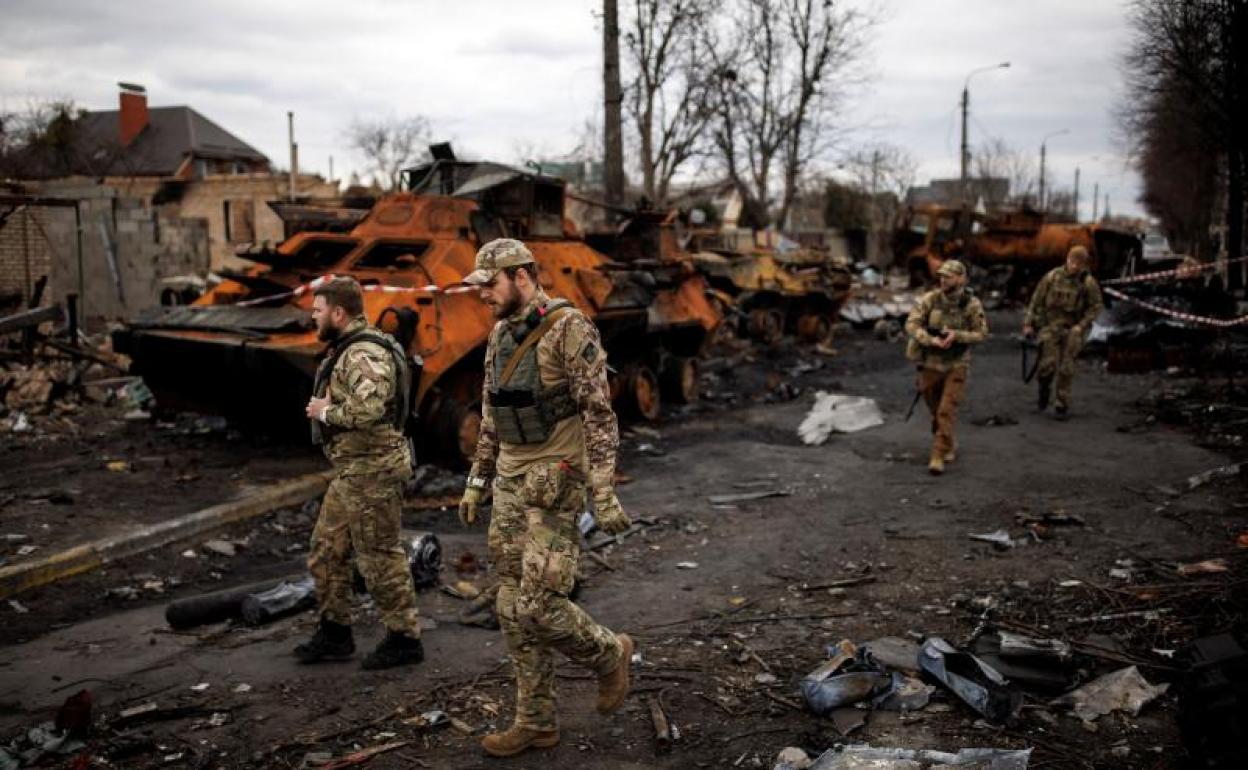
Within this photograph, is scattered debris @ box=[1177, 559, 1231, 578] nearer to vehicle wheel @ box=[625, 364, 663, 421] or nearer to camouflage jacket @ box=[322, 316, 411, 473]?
camouflage jacket @ box=[322, 316, 411, 473]

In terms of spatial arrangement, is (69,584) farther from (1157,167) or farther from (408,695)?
(1157,167)

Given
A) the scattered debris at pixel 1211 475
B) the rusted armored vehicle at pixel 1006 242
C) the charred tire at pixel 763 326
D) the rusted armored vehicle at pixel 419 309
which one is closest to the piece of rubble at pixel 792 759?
the rusted armored vehicle at pixel 419 309

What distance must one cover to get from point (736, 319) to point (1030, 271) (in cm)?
904

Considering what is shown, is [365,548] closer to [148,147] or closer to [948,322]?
[948,322]

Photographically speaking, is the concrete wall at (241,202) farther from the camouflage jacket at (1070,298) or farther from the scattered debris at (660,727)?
the scattered debris at (660,727)

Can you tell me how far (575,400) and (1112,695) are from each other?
2.52 m

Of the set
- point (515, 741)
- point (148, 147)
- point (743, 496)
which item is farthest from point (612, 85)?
point (148, 147)

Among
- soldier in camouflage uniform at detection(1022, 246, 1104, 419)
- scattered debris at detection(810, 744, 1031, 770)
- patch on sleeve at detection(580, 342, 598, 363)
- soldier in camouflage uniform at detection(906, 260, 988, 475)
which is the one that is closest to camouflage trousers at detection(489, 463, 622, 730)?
patch on sleeve at detection(580, 342, 598, 363)

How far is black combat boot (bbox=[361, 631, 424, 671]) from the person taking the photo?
460cm

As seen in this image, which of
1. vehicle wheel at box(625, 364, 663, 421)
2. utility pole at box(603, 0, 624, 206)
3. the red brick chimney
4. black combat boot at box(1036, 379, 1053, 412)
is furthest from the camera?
the red brick chimney

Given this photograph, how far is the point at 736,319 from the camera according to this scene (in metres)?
18.1

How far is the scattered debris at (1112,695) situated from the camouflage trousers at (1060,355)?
6923 millimetres

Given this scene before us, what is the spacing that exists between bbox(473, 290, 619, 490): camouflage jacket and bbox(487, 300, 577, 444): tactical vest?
0.03m

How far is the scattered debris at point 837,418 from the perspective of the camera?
34.0 feet
